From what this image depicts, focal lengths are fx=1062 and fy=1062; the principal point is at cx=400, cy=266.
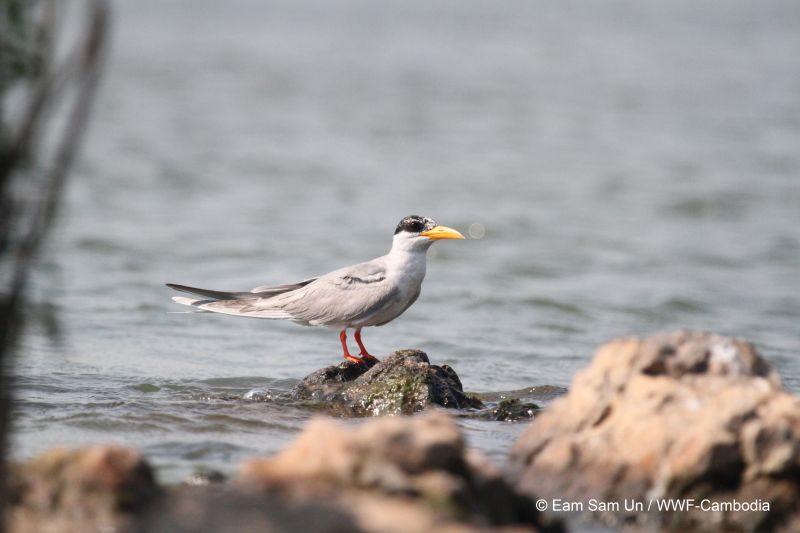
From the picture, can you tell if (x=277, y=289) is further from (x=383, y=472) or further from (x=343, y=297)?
(x=383, y=472)

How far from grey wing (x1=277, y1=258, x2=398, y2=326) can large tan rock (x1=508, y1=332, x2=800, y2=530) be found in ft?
7.47

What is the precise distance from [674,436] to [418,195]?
11975mm

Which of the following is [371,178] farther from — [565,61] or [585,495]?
[585,495]

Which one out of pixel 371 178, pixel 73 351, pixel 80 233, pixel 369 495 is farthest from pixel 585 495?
pixel 371 178

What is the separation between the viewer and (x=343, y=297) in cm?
715

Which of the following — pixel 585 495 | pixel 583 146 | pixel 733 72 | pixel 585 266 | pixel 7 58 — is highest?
pixel 733 72

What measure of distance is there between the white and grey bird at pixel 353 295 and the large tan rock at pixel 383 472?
319 cm

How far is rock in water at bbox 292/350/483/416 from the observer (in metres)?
6.36

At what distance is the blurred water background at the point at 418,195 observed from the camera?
7.81 m

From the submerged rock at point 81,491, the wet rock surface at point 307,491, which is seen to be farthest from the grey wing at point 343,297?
the submerged rock at point 81,491

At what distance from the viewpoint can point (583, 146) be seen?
63.3 feet

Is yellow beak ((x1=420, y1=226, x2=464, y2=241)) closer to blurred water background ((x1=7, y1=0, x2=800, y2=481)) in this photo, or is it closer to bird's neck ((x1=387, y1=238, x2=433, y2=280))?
bird's neck ((x1=387, y1=238, x2=433, y2=280))

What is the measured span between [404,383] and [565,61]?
19871 mm

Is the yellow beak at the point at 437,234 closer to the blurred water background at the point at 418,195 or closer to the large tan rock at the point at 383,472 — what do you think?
the blurred water background at the point at 418,195
